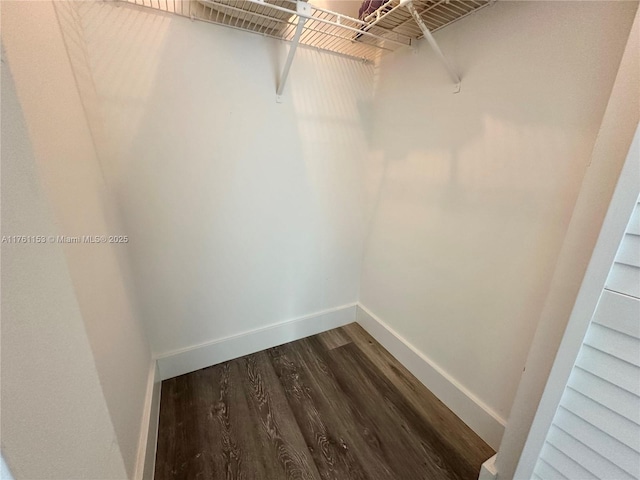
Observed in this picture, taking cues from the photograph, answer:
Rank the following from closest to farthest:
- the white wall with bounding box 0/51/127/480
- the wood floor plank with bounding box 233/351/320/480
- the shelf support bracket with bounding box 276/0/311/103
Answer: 1. the white wall with bounding box 0/51/127/480
2. the shelf support bracket with bounding box 276/0/311/103
3. the wood floor plank with bounding box 233/351/320/480

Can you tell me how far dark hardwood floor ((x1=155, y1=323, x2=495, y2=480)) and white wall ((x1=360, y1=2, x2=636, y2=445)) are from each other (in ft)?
0.86

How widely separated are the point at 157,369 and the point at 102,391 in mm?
860

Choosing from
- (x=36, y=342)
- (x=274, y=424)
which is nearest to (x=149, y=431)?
(x=274, y=424)

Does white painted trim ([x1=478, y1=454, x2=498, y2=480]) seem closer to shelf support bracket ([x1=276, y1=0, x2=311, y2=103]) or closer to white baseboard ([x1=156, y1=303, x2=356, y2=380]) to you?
white baseboard ([x1=156, y1=303, x2=356, y2=380])

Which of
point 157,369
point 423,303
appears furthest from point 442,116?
point 157,369

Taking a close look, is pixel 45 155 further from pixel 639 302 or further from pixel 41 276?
pixel 639 302

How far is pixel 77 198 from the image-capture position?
2.19 feet

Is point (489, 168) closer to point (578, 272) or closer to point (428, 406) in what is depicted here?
point (578, 272)

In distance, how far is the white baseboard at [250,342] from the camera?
4.76 ft

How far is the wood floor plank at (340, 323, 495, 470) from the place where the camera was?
1157 millimetres

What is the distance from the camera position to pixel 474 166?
3.71 ft

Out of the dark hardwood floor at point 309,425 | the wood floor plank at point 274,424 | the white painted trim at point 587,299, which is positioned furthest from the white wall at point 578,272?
the wood floor plank at point 274,424

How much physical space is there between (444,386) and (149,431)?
1370mm

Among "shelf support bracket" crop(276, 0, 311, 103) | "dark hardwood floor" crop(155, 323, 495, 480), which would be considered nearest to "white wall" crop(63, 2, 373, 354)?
"shelf support bracket" crop(276, 0, 311, 103)
